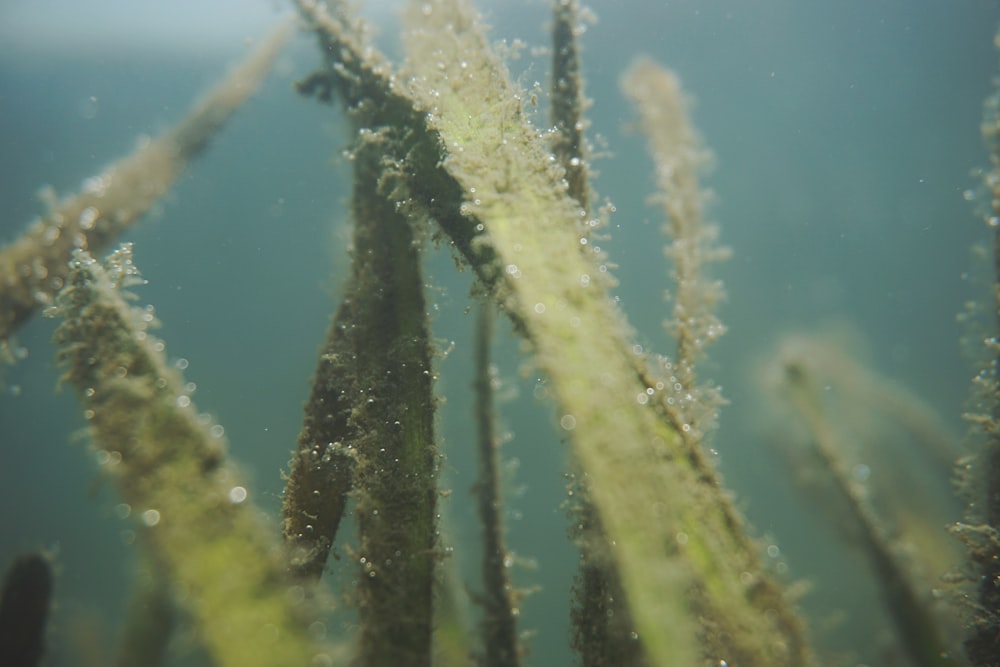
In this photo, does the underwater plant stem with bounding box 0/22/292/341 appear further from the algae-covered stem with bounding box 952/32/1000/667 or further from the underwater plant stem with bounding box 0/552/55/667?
the algae-covered stem with bounding box 952/32/1000/667

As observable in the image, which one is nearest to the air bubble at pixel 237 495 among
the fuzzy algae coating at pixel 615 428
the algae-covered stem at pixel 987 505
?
the fuzzy algae coating at pixel 615 428

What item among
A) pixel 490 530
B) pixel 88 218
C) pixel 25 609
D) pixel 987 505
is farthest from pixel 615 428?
pixel 88 218

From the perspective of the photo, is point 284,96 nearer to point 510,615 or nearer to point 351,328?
point 351,328

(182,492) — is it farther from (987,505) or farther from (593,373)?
(987,505)

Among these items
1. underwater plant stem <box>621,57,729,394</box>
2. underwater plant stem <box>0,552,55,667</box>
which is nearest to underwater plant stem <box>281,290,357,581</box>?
underwater plant stem <box>0,552,55,667</box>

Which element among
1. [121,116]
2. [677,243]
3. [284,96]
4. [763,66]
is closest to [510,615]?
[677,243]
